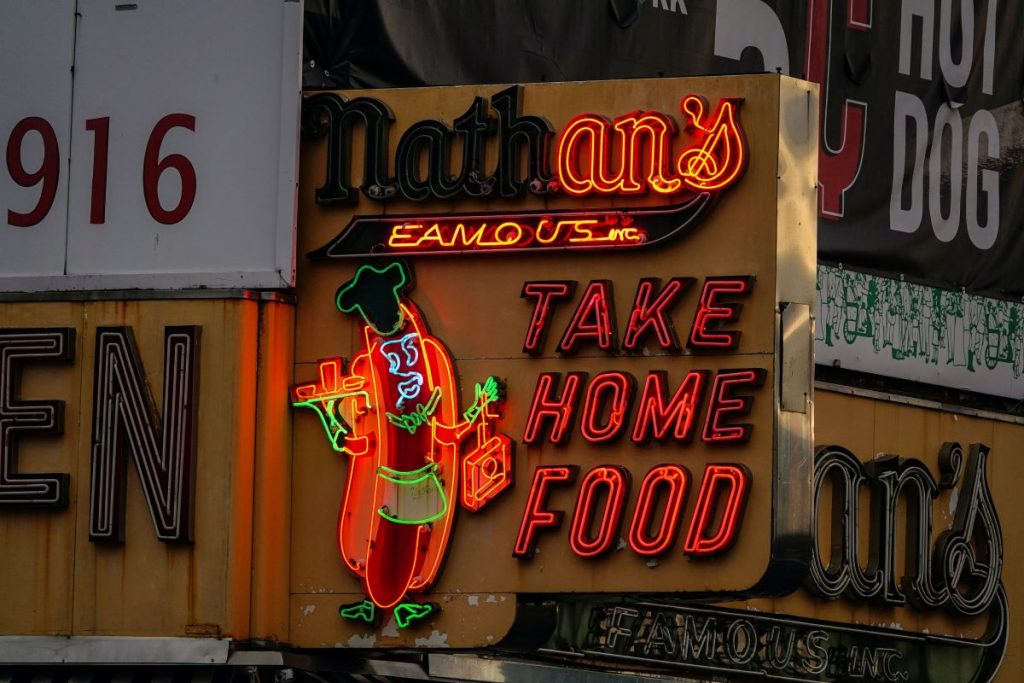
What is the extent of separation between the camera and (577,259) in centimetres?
1997

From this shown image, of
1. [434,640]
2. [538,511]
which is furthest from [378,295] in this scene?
[434,640]

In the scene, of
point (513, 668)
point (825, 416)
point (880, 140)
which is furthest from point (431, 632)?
point (880, 140)

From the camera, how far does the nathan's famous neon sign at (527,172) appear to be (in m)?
19.8

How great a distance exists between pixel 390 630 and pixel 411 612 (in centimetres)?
24

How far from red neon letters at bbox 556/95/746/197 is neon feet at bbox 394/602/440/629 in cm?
340

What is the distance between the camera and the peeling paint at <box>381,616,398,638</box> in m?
19.8

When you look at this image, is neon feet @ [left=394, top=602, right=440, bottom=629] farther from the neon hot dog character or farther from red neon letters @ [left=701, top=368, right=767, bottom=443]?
red neon letters @ [left=701, top=368, right=767, bottom=443]

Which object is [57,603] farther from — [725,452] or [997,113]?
[997,113]

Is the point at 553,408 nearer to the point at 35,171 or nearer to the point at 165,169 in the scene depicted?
the point at 165,169

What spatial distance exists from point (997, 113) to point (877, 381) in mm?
3864

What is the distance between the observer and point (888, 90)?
92.8 ft

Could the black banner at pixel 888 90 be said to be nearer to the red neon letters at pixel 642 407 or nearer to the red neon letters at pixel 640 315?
the red neon letters at pixel 640 315

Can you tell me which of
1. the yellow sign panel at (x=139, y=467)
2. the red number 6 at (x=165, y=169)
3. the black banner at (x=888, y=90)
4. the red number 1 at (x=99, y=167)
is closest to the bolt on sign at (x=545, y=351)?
the yellow sign panel at (x=139, y=467)

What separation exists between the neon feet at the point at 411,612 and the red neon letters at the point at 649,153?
340cm
